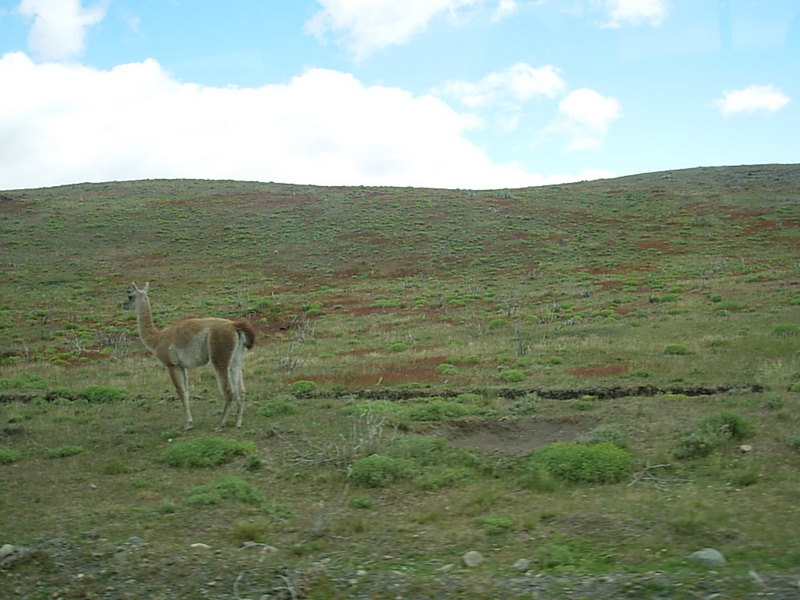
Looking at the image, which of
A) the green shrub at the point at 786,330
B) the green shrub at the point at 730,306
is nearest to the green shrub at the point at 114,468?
the green shrub at the point at 786,330

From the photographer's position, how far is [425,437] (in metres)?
10.7

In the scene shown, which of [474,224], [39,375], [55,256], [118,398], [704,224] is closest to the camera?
[118,398]

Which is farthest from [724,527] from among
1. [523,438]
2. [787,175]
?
[787,175]

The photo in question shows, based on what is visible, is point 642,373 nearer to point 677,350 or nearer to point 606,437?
point 677,350

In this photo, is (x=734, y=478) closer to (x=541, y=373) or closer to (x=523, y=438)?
(x=523, y=438)

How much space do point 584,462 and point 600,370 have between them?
26.5 feet

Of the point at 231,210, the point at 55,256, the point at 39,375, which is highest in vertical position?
the point at 231,210

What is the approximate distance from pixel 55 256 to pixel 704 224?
179ft

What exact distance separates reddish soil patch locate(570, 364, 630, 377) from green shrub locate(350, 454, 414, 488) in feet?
26.3

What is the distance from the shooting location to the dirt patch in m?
10.4

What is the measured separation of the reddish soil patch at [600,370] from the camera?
15844 mm

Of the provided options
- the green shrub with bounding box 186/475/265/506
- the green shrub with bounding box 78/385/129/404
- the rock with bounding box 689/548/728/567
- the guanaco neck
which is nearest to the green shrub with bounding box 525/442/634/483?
the rock with bounding box 689/548/728/567

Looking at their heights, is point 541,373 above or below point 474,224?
below

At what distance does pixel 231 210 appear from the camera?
7088cm
